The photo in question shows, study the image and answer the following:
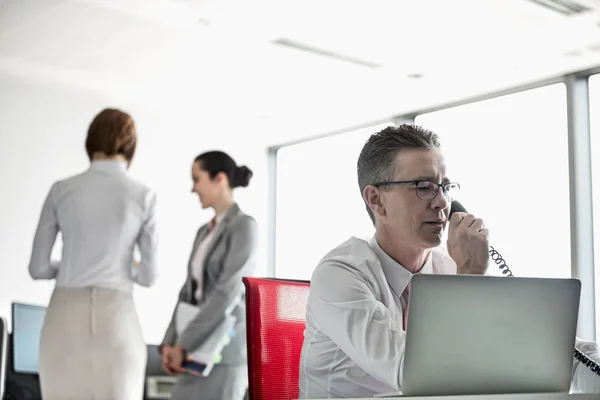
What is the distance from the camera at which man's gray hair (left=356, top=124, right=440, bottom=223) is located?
1694mm

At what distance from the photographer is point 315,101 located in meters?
6.49

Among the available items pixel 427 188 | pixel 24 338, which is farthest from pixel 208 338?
pixel 427 188

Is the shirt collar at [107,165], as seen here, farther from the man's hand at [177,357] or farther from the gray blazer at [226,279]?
the man's hand at [177,357]

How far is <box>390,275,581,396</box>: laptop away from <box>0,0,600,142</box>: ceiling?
11.2 ft

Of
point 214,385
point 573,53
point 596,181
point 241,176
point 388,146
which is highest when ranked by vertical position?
point 573,53

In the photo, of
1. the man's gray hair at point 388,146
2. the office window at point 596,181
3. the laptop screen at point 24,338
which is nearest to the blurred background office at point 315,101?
the office window at point 596,181

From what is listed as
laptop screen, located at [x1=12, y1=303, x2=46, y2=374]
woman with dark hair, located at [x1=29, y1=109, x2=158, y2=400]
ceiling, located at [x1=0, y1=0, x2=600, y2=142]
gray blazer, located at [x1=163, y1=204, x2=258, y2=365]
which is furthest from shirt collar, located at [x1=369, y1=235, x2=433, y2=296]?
ceiling, located at [x1=0, y1=0, x2=600, y2=142]

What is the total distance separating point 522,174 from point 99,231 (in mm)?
3694

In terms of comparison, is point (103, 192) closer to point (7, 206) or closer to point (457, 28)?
point (457, 28)

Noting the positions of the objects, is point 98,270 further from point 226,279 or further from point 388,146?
point 388,146

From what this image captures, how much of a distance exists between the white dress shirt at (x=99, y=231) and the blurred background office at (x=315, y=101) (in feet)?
6.44

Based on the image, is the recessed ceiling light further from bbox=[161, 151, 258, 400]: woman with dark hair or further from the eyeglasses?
the eyeglasses

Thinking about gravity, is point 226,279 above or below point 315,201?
below

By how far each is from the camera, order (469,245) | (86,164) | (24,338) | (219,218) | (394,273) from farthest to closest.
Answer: (86,164)
(24,338)
(219,218)
(394,273)
(469,245)
